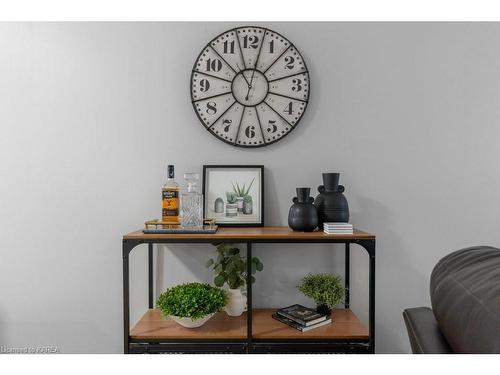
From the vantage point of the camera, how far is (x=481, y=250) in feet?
2.40

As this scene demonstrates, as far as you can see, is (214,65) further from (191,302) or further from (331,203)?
(191,302)

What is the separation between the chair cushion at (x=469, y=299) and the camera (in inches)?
20.5

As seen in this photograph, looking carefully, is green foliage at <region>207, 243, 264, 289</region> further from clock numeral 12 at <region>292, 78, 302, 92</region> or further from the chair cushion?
the chair cushion

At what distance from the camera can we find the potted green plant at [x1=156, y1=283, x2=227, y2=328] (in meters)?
1.45

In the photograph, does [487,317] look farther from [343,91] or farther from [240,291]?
[343,91]

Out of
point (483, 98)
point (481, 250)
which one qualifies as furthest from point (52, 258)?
point (483, 98)

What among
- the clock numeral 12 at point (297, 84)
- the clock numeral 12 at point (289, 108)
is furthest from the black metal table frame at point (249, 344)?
the clock numeral 12 at point (297, 84)

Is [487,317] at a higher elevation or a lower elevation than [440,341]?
higher

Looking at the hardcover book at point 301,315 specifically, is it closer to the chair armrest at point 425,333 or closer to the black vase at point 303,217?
the black vase at point 303,217

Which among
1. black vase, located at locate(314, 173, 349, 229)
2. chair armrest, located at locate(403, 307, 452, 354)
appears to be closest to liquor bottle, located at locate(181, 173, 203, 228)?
black vase, located at locate(314, 173, 349, 229)

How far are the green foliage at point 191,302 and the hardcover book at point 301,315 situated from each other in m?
0.30

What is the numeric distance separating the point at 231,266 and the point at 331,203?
1.77 feet

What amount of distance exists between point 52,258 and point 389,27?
2106 millimetres

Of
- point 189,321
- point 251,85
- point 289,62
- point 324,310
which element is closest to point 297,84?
point 289,62
